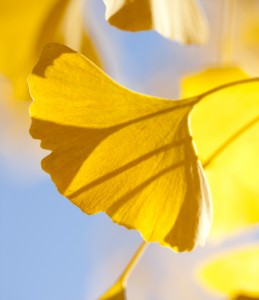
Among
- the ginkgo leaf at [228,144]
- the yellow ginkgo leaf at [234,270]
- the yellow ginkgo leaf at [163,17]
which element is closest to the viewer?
the yellow ginkgo leaf at [163,17]

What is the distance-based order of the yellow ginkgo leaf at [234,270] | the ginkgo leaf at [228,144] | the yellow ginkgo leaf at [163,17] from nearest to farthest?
the yellow ginkgo leaf at [163,17]
the ginkgo leaf at [228,144]
the yellow ginkgo leaf at [234,270]

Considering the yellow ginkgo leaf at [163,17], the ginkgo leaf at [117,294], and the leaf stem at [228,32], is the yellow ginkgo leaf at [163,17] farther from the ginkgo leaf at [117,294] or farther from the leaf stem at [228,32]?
the ginkgo leaf at [117,294]

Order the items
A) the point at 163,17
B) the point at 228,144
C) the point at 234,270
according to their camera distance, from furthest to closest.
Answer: the point at 234,270 → the point at 228,144 → the point at 163,17

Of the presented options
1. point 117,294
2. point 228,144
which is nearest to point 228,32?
point 228,144

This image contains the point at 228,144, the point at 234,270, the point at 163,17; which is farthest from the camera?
the point at 234,270

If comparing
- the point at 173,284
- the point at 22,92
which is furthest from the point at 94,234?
the point at 22,92

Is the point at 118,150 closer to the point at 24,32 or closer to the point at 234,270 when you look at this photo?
the point at 24,32

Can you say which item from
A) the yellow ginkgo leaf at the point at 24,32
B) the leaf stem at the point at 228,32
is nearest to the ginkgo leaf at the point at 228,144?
the leaf stem at the point at 228,32
